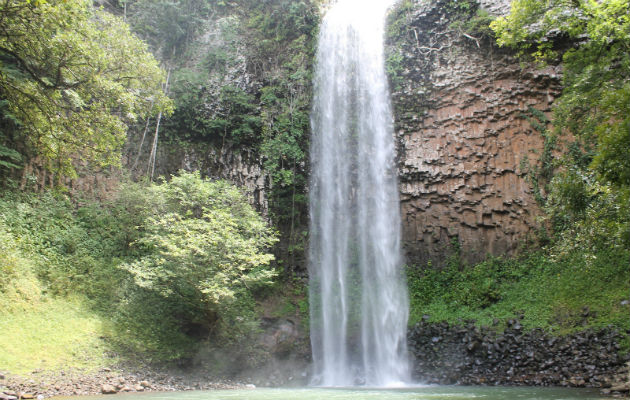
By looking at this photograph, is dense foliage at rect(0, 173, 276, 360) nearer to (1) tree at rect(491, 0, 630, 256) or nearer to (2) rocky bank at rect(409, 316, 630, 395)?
(2) rocky bank at rect(409, 316, 630, 395)

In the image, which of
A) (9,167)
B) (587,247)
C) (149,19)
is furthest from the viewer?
(149,19)

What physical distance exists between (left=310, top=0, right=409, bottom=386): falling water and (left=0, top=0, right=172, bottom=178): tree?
22.9ft

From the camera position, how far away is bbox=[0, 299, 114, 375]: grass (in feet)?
25.6

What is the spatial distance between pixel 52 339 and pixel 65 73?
5.72 metres

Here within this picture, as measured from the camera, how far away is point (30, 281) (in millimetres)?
9906

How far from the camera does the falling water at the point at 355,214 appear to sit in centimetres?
1252

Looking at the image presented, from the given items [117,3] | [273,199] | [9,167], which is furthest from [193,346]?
[117,3]

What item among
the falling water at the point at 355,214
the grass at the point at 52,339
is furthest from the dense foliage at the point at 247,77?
the grass at the point at 52,339

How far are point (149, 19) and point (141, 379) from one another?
16.1 meters

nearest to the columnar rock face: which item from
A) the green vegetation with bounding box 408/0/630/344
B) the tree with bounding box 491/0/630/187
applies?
the green vegetation with bounding box 408/0/630/344

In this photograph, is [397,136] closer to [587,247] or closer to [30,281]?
[587,247]

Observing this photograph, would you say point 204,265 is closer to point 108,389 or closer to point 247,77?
point 108,389

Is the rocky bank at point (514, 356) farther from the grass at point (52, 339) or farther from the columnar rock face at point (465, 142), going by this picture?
the grass at point (52, 339)

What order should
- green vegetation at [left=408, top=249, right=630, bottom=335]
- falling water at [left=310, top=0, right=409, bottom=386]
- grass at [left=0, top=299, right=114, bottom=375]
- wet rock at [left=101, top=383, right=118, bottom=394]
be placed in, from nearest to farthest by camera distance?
grass at [left=0, top=299, right=114, bottom=375]
wet rock at [left=101, top=383, right=118, bottom=394]
green vegetation at [left=408, top=249, right=630, bottom=335]
falling water at [left=310, top=0, right=409, bottom=386]
